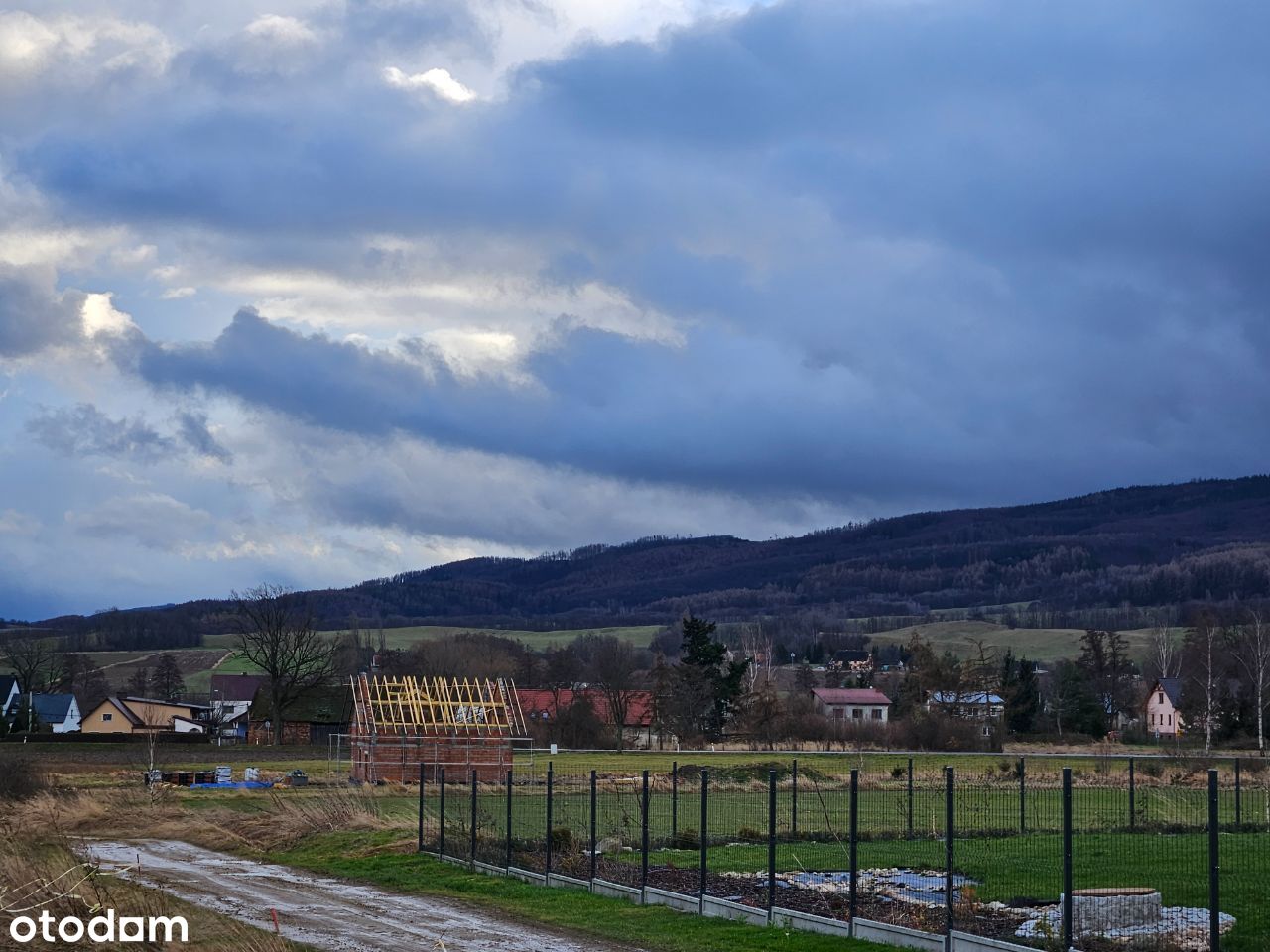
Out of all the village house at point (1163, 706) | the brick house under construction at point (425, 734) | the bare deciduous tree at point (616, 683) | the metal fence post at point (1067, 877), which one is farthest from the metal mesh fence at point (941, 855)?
the village house at point (1163, 706)

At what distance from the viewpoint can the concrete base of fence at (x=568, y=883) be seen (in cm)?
2589

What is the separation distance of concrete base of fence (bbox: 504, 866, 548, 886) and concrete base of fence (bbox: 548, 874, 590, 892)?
20 cm

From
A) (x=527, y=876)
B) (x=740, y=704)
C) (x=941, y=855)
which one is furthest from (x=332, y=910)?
(x=740, y=704)

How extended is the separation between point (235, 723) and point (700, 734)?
159ft

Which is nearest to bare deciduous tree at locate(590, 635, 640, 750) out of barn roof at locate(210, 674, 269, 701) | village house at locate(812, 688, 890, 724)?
village house at locate(812, 688, 890, 724)

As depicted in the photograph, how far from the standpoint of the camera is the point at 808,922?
810 inches

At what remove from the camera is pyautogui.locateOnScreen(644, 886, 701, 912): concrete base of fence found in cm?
2294

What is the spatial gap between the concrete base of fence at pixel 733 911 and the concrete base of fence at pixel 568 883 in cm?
375

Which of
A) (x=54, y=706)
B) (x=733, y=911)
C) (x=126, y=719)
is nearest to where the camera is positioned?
(x=733, y=911)

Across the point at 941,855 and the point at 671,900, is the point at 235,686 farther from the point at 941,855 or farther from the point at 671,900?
the point at 671,900

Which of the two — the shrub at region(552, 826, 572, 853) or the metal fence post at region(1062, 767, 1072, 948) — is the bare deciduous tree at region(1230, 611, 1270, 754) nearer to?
the shrub at region(552, 826, 572, 853)

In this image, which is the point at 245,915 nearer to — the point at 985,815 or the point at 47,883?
the point at 47,883

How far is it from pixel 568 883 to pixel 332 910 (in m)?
4.86

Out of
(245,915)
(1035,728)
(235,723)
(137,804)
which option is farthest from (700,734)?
(245,915)
